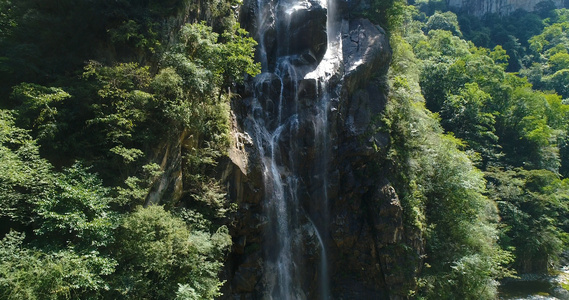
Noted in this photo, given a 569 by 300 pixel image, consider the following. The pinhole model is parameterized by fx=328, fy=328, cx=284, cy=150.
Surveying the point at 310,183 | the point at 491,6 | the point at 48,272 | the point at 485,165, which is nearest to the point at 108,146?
the point at 48,272

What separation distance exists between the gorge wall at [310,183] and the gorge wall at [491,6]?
5667cm

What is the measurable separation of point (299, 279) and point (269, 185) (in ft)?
15.9

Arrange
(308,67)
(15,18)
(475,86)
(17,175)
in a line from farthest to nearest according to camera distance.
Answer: (475,86)
(308,67)
(15,18)
(17,175)

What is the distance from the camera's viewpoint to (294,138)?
1728 cm

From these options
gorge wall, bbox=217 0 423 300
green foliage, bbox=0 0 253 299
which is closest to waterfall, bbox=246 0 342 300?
gorge wall, bbox=217 0 423 300

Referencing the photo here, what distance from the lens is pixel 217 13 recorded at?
15.9 m

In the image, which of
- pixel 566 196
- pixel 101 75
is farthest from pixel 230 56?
pixel 566 196

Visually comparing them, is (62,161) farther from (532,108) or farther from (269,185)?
(532,108)

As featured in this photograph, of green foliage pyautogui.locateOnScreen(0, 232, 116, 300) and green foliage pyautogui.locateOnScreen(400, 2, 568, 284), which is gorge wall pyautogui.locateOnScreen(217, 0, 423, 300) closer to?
green foliage pyautogui.locateOnScreen(400, 2, 568, 284)

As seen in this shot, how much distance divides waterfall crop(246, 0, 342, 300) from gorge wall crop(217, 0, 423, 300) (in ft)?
0.18

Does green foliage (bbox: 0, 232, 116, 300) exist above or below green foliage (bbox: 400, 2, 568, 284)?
below

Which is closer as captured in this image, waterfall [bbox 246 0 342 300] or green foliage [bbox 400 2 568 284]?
waterfall [bbox 246 0 342 300]

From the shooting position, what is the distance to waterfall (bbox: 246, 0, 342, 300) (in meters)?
15.7

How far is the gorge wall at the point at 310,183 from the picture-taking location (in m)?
14.9
